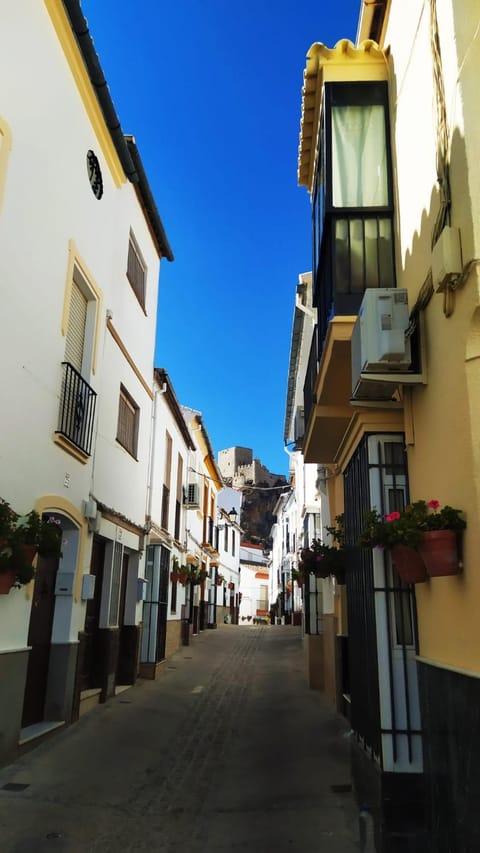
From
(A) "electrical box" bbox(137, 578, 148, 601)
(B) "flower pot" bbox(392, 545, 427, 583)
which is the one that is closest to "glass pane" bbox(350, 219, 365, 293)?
(B) "flower pot" bbox(392, 545, 427, 583)

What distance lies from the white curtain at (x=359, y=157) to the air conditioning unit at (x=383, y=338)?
167cm

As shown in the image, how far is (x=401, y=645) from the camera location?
5555mm

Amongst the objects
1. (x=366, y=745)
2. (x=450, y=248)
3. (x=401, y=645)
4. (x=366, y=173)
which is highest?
(x=366, y=173)

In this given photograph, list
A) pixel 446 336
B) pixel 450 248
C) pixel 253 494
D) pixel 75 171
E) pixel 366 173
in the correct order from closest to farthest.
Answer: pixel 450 248, pixel 446 336, pixel 366 173, pixel 75 171, pixel 253 494

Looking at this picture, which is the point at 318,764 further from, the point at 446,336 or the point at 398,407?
the point at 446,336

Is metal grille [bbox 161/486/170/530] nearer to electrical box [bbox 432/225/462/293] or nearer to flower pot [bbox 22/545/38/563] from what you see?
flower pot [bbox 22/545/38/563]

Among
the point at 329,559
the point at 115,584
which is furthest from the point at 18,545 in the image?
the point at 115,584

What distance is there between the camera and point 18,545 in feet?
20.1

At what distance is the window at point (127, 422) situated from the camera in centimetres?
1227

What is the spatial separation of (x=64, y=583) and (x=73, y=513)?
972mm

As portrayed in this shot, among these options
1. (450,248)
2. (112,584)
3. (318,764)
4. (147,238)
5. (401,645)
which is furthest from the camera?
(147,238)

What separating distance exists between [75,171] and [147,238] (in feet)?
16.2

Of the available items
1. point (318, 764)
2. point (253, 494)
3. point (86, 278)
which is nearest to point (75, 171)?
point (86, 278)

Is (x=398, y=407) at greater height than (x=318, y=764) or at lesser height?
greater
